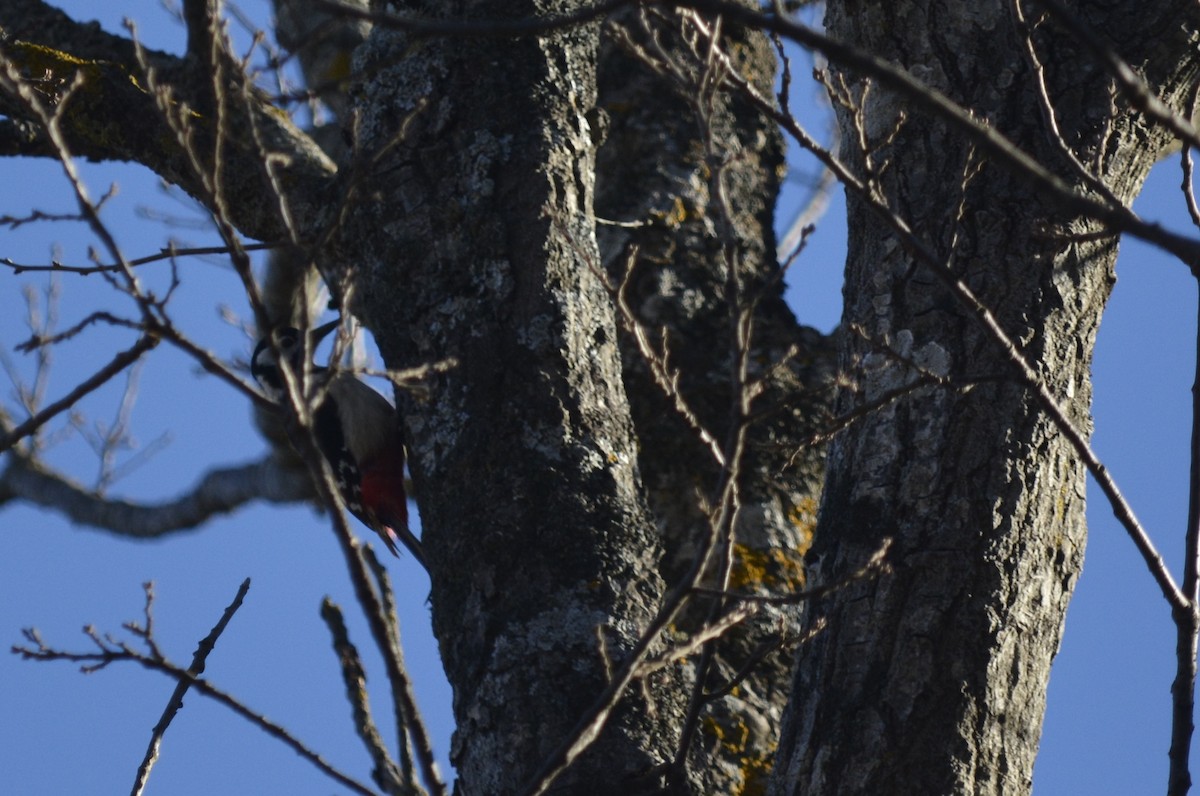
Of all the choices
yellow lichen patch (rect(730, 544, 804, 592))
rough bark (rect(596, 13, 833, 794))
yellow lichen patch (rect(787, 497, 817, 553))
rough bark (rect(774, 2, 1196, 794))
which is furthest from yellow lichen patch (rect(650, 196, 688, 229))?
rough bark (rect(774, 2, 1196, 794))

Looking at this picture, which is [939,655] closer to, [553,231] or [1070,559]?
[1070,559]

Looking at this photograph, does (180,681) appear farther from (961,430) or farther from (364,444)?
(364,444)

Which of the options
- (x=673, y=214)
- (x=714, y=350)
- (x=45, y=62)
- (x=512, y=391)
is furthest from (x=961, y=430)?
(x=45, y=62)

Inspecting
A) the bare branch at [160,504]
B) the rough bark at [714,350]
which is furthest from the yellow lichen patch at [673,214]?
the bare branch at [160,504]

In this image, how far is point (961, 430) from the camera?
2314 millimetres

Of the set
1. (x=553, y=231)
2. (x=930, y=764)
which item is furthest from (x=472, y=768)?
(x=553, y=231)

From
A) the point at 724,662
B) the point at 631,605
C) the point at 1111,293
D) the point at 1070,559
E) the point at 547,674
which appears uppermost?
the point at 1111,293

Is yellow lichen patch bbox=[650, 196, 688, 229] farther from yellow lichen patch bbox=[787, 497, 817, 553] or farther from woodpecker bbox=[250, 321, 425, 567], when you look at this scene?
woodpecker bbox=[250, 321, 425, 567]

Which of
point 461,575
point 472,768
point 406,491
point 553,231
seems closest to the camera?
point 472,768

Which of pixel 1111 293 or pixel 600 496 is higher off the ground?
pixel 1111 293

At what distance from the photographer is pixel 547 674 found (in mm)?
2256

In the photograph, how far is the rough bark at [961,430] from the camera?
218 cm

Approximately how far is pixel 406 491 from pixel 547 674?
2964 mm

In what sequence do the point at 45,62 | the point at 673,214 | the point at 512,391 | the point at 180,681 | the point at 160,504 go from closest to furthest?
the point at 180,681 < the point at 512,391 < the point at 45,62 < the point at 673,214 < the point at 160,504
